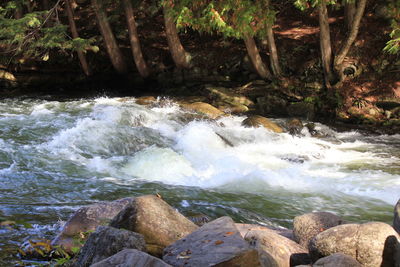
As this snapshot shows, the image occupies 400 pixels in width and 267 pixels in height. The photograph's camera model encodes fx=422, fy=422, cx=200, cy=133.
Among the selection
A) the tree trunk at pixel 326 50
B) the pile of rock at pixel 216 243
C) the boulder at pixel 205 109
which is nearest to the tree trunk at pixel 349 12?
the tree trunk at pixel 326 50

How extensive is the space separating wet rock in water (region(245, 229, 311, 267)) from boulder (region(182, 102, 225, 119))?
8.74m

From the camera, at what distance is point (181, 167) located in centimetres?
847

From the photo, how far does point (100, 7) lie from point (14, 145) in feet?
28.4

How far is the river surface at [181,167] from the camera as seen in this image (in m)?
6.04

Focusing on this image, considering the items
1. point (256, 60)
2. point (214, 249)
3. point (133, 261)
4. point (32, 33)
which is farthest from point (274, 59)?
point (133, 261)

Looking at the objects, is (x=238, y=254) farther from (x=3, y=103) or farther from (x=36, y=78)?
(x=36, y=78)

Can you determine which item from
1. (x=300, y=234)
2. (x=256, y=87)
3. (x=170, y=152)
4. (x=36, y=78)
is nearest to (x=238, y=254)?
(x=300, y=234)

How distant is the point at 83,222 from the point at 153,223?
909mm

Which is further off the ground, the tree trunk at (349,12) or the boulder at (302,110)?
the tree trunk at (349,12)

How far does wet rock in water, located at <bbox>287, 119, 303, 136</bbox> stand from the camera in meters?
12.0

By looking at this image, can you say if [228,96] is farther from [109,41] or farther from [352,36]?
[109,41]

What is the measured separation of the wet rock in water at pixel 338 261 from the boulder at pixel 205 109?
9324 millimetres

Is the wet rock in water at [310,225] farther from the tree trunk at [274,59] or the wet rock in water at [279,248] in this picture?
the tree trunk at [274,59]

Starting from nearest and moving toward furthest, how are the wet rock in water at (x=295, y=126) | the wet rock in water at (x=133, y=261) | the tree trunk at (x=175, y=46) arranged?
the wet rock in water at (x=133, y=261)
the wet rock in water at (x=295, y=126)
the tree trunk at (x=175, y=46)
